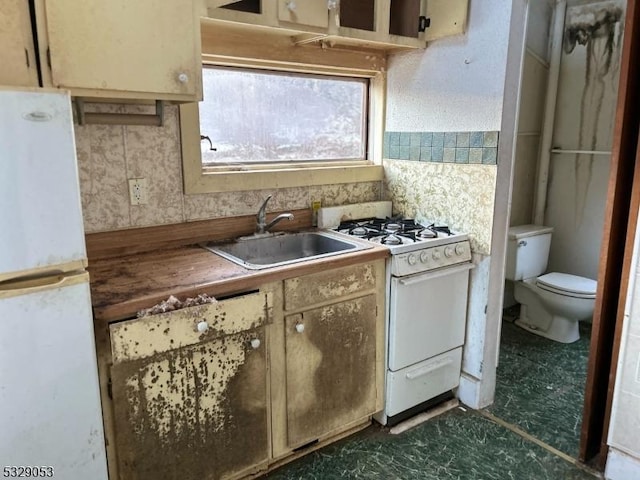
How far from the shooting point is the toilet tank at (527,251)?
343cm

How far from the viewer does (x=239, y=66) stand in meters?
2.36

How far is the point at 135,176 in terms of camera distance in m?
2.06

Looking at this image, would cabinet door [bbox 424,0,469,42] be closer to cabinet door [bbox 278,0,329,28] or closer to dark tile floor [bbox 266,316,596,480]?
cabinet door [bbox 278,0,329,28]

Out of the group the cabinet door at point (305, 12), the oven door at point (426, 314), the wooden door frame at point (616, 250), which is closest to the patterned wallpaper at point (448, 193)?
the oven door at point (426, 314)

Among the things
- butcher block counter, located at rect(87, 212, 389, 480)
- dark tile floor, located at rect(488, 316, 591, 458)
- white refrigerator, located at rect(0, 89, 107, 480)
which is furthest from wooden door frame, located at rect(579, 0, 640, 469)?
white refrigerator, located at rect(0, 89, 107, 480)

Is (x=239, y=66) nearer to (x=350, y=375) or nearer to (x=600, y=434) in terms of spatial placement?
(x=350, y=375)

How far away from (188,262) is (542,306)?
2.64m

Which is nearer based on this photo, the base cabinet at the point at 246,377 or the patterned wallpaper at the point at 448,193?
the base cabinet at the point at 246,377

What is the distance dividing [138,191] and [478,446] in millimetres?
1962

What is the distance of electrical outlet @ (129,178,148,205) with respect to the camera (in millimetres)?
2051

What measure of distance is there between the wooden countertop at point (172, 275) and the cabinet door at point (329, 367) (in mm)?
214

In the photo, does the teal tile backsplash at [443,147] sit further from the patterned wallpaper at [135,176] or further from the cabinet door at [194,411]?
the cabinet door at [194,411]

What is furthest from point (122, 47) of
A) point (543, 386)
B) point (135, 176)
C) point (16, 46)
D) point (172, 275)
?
point (543, 386)

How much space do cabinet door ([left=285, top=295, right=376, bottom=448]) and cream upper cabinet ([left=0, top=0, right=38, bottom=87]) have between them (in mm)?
1230
